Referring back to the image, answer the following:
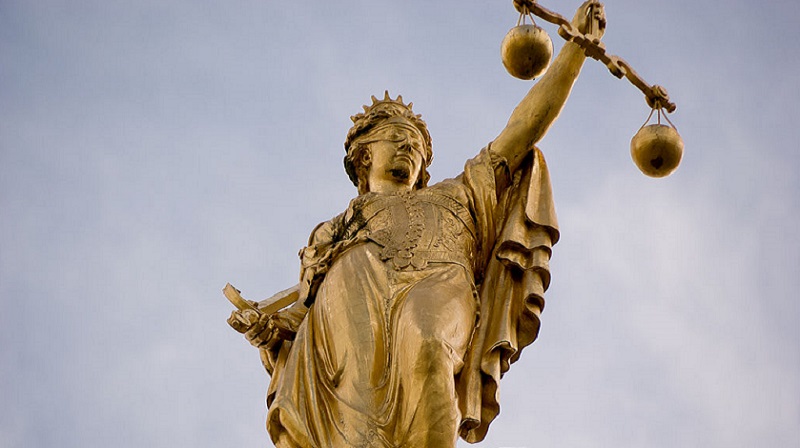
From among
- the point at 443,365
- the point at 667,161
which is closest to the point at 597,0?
the point at 667,161

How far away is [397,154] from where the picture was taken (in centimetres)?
1484

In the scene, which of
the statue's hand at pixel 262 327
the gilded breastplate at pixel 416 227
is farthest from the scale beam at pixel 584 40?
the statue's hand at pixel 262 327

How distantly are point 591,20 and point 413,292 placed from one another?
273 cm

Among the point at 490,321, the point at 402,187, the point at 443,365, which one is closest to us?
the point at 443,365

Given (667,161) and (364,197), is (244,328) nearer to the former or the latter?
(364,197)

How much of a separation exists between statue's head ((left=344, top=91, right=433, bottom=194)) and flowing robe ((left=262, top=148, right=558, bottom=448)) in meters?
0.56

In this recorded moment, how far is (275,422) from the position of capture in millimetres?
13211

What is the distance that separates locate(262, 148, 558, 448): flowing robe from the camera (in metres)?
12.7

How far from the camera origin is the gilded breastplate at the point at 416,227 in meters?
13.7

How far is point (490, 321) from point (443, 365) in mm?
1121

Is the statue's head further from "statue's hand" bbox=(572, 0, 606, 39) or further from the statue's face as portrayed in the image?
"statue's hand" bbox=(572, 0, 606, 39)

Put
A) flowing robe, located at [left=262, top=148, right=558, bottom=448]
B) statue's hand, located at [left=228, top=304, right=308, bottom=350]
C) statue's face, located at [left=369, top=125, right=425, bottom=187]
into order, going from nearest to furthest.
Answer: flowing robe, located at [left=262, top=148, right=558, bottom=448]
statue's hand, located at [left=228, top=304, right=308, bottom=350]
statue's face, located at [left=369, top=125, right=425, bottom=187]

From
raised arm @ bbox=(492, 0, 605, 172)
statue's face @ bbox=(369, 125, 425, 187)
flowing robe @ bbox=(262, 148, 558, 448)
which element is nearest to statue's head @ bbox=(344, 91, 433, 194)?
statue's face @ bbox=(369, 125, 425, 187)

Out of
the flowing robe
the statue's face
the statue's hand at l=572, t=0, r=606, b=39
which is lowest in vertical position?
the flowing robe
